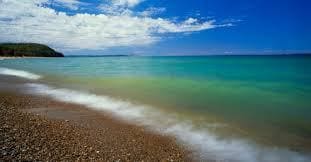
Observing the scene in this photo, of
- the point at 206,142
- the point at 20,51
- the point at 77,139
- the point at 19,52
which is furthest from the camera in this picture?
the point at 20,51

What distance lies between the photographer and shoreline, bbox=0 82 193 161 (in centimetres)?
641

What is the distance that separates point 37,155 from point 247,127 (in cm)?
793

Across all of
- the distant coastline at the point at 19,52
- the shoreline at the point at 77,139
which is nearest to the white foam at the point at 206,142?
the shoreline at the point at 77,139

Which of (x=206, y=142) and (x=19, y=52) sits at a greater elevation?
(x=19, y=52)

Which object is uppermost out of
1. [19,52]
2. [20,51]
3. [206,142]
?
[20,51]

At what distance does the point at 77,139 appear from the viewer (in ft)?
25.4

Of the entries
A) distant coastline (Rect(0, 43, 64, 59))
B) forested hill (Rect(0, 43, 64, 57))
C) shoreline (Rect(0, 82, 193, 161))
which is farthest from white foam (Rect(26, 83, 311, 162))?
forested hill (Rect(0, 43, 64, 57))

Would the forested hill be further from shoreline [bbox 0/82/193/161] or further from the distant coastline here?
shoreline [bbox 0/82/193/161]

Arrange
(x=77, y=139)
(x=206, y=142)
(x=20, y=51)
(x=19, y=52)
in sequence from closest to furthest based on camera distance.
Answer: (x=77, y=139) → (x=206, y=142) → (x=19, y=52) → (x=20, y=51)

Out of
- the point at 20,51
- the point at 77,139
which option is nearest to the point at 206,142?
the point at 77,139

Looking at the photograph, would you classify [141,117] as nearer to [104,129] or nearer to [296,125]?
[104,129]

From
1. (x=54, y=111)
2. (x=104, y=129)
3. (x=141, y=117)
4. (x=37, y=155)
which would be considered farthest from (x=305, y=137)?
(x=54, y=111)

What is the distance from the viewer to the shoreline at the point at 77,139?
641 centimetres

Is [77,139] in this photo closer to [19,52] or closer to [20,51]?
[19,52]
